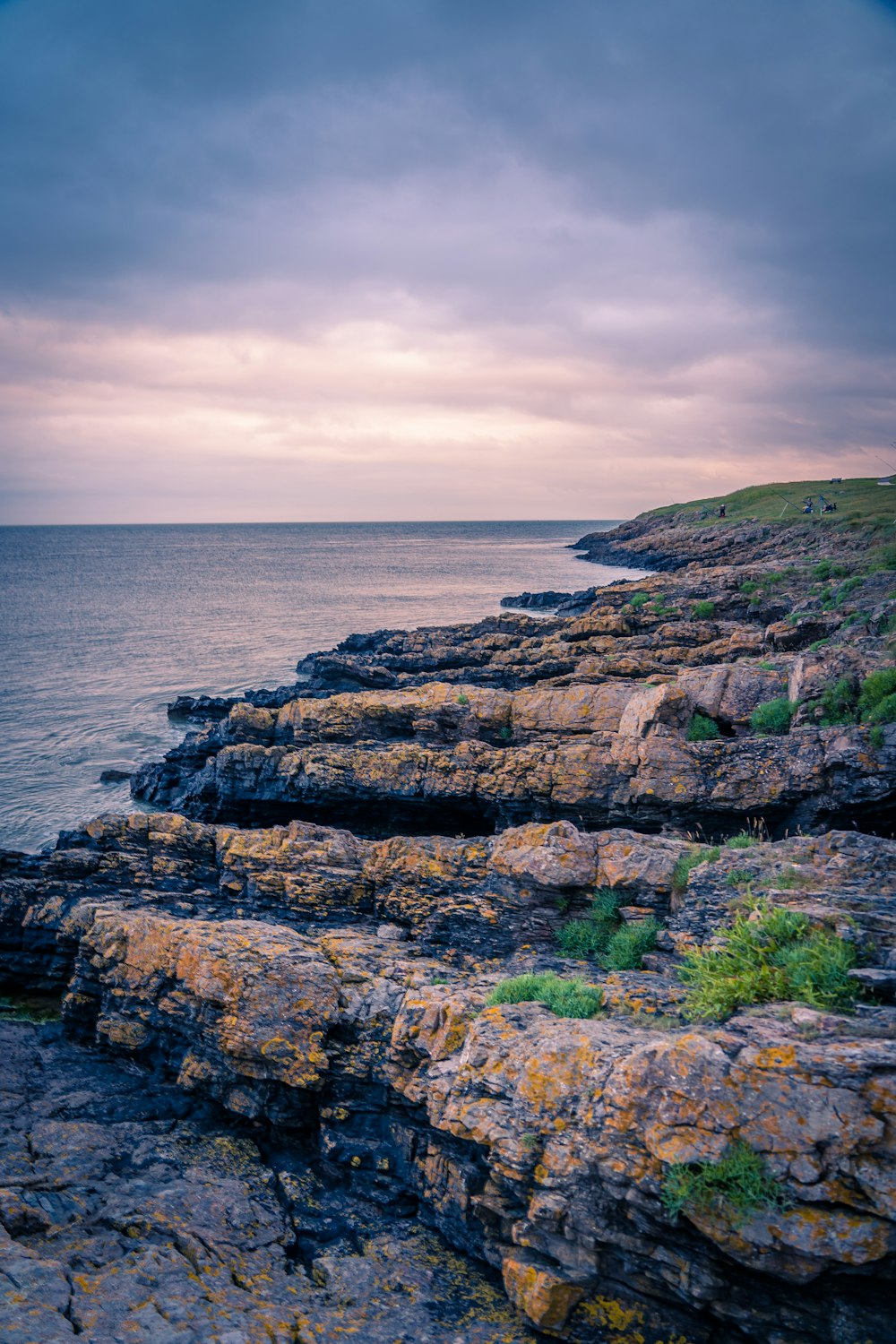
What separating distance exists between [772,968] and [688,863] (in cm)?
358

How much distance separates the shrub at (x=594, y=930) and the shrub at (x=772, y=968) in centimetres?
279

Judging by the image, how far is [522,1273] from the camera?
7.04 m

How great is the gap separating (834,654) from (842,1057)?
43.1ft

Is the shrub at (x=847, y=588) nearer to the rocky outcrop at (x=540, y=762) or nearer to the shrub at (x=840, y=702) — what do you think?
the rocky outcrop at (x=540, y=762)

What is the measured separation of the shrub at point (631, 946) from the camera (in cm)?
1065

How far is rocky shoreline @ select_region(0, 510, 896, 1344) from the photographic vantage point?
251 inches

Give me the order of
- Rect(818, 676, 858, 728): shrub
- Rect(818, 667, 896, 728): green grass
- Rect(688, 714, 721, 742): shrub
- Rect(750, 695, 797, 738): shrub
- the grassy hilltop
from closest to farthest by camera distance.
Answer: Rect(818, 667, 896, 728): green grass < Rect(818, 676, 858, 728): shrub < Rect(750, 695, 797, 738): shrub < Rect(688, 714, 721, 742): shrub < the grassy hilltop

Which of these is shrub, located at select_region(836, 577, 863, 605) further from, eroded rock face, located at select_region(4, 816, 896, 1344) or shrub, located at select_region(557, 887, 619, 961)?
shrub, located at select_region(557, 887, 619, 961)

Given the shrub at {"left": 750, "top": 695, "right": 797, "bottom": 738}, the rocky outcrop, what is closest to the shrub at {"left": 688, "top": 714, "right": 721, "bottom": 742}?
the rocky outcrop

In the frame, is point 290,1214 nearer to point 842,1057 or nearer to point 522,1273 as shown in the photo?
point 522,1273

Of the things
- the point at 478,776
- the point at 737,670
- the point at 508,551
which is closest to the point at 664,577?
the point at 737,670

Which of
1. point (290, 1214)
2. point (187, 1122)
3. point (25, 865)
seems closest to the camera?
point (290, 1214)

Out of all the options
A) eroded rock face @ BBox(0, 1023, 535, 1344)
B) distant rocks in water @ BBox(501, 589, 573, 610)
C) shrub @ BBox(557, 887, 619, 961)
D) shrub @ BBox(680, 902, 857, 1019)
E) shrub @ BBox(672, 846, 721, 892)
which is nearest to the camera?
eroded rock face @ BBox(0, 1023, 535, 1344)

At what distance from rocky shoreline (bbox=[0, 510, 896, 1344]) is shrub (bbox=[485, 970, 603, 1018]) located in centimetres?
5
